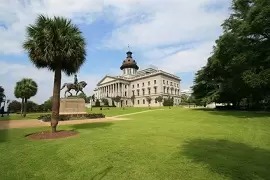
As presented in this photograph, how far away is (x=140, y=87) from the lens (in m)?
130

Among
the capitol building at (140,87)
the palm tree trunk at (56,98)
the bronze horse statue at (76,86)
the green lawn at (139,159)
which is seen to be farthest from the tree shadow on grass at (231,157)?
the capitol building at (140,87)

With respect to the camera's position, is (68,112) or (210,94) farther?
(210,94)

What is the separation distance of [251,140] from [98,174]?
9.04 m

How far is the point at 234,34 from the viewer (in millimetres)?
32188

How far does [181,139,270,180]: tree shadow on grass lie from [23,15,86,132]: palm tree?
32.6 ft

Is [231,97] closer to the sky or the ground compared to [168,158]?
closer to the sky

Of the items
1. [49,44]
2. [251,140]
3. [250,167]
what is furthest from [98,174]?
[49,44]

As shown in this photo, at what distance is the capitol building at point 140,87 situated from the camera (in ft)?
398

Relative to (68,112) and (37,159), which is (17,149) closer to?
(37,159)

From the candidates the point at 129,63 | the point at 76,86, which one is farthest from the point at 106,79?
the point at 76,86

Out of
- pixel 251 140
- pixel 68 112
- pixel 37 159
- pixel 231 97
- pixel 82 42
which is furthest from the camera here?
pixel 231 97

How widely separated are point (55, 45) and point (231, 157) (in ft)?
42.5

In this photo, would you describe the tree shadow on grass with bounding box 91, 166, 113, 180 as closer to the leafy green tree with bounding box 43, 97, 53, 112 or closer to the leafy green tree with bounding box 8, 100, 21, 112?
the leafy green tree with bounding box 43, 97, 53, 112

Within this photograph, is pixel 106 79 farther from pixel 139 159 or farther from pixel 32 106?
pixel 139 159
